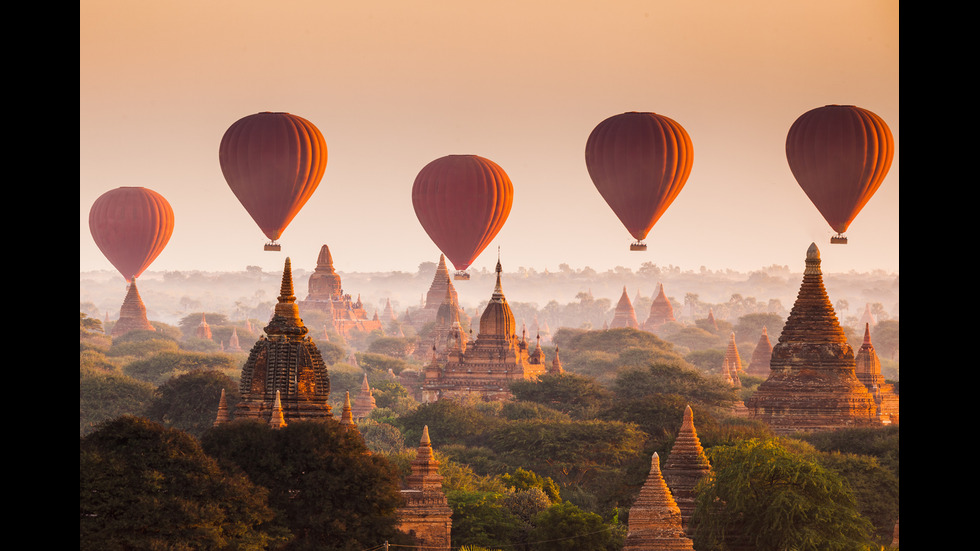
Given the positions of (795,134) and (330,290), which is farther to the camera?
(330,290)

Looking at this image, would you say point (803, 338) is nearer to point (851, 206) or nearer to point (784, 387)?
point (784, 387)

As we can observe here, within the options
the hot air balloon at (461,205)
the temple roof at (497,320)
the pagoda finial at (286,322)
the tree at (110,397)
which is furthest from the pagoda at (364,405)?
the pagoda finial at (286,322)

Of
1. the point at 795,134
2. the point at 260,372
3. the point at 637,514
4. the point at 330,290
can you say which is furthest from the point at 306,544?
the point at 330,290

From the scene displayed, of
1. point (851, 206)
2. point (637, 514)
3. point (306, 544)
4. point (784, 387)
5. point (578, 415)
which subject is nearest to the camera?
point (637, 514)

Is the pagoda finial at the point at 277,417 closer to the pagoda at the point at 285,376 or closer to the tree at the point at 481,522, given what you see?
the pagoda at the point at 285,376

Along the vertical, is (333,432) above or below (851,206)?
below

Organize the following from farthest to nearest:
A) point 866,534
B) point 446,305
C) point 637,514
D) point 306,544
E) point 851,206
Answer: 1. point 446,305
2. point 851,206
3. point 866,534
4. point 306,544
5. point 637,514

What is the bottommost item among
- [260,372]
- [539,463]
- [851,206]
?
[539,463]
